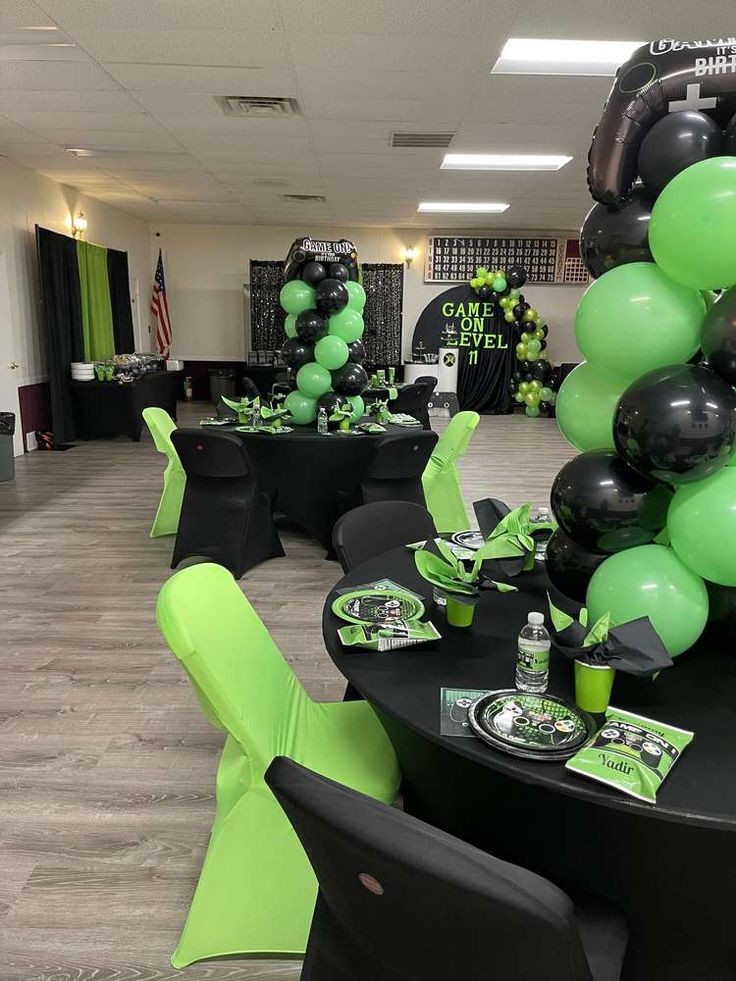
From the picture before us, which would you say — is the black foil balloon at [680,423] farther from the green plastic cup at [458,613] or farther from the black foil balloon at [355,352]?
the black foil balloon at [355,352]

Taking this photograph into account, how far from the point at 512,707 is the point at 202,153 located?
627 centimetres

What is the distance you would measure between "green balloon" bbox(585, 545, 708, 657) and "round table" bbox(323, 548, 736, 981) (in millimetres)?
106

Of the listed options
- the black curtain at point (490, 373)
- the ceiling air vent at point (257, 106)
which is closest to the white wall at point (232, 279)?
the black curtain at point (490, 373)

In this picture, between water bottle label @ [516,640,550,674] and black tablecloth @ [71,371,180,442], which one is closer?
water bottle label @ [516,640,550,674]

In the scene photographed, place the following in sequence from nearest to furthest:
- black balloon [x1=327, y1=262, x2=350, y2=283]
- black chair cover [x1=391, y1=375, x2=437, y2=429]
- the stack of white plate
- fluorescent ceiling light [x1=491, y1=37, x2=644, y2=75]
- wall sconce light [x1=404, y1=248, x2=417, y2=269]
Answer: fluorescent ceiling light [x1=491, y1=37, x2=644, y2=75] → black balloon [x1=327, y1=262, x2=350, y2=283] → black chair cover [x1=391, y1=375, x2=437, y2=429] → the stack of white plate → wall sconce light [x1=404, y1=248, x2=417, y2=269]

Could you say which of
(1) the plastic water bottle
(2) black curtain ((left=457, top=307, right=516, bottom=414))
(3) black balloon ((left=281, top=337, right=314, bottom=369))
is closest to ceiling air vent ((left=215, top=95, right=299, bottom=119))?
(3) black balloon ((left=281, top=337, right=314, bottom=369))

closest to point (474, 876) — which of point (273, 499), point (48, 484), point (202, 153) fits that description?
point (273, 499)

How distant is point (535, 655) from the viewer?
4.52 feet

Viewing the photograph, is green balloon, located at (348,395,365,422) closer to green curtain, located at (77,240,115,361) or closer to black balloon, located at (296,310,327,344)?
black balloon, located at (296,310,327,344)

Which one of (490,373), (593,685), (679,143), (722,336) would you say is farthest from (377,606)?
(490,373)

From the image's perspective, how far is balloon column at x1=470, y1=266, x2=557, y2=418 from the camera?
11.3 m

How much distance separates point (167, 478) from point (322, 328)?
4.59 ft

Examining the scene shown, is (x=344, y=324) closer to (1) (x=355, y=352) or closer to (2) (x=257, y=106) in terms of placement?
(1) (x=355, y=352)

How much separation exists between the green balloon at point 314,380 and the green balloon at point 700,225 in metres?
3.37
